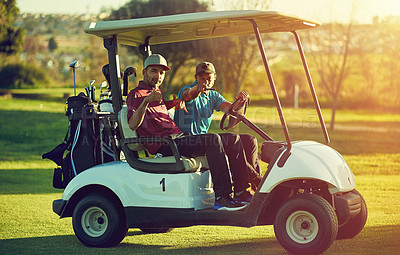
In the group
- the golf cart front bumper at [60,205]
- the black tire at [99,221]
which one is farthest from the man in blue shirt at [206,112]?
the golf cart front bumper at [60,205]

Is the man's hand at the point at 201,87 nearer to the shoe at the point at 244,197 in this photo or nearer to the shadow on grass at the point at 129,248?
the shoe at the point at 244,197

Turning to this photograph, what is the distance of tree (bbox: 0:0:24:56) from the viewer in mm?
23031

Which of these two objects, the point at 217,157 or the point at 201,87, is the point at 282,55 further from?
the point at 217,157

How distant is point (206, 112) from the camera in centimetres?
612

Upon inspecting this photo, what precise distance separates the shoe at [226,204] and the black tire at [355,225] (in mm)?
927

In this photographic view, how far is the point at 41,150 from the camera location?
15344 mm

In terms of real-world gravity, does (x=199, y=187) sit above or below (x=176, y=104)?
below

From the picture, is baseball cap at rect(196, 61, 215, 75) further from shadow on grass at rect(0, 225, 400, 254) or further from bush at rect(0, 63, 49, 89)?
bush at rect(0, 63, 49, 89)

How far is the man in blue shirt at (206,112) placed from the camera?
555 cm

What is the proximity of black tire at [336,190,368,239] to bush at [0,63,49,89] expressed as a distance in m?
26.6

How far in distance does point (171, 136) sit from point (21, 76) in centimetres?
2762

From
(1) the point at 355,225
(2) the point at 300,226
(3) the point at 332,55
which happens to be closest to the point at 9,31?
(3) the point at 332,55

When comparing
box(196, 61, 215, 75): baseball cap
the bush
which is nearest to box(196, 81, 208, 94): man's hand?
box(196, 61, 215, 75): baseball cap

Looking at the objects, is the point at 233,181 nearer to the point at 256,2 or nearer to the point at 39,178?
the point at 39,178
